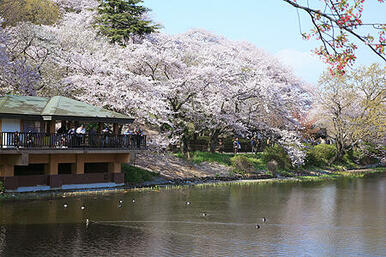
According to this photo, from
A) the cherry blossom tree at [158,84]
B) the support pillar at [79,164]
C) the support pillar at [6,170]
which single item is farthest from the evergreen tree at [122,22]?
the support pillar at [6,170]

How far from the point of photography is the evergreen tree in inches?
1987

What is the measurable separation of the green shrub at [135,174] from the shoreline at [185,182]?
1.75ft

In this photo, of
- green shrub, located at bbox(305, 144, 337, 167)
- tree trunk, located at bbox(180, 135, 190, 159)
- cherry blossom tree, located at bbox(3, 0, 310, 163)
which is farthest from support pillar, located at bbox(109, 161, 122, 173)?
green shrub, located at bbox(305, 144, 337, 167)

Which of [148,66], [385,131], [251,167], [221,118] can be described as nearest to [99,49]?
[148,66]

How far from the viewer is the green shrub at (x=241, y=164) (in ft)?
148

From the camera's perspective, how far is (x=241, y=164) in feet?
148

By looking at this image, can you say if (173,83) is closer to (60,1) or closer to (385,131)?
(385,131)

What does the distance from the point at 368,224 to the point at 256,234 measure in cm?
651

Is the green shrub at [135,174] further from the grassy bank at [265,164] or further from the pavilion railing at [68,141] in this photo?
the grassy bank at [265,164]

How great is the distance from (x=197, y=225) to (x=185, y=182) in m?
15.7

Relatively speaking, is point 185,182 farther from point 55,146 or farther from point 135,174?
point 55,146

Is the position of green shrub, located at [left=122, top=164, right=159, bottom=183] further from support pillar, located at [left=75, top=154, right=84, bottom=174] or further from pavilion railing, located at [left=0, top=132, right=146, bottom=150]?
support pillar, located at [left=75, top=154, right=84, bottom=174]

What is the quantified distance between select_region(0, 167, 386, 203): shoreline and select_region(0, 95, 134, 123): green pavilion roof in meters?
4.78

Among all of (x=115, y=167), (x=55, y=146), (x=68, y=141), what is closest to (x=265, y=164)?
(x=115, y=167)
